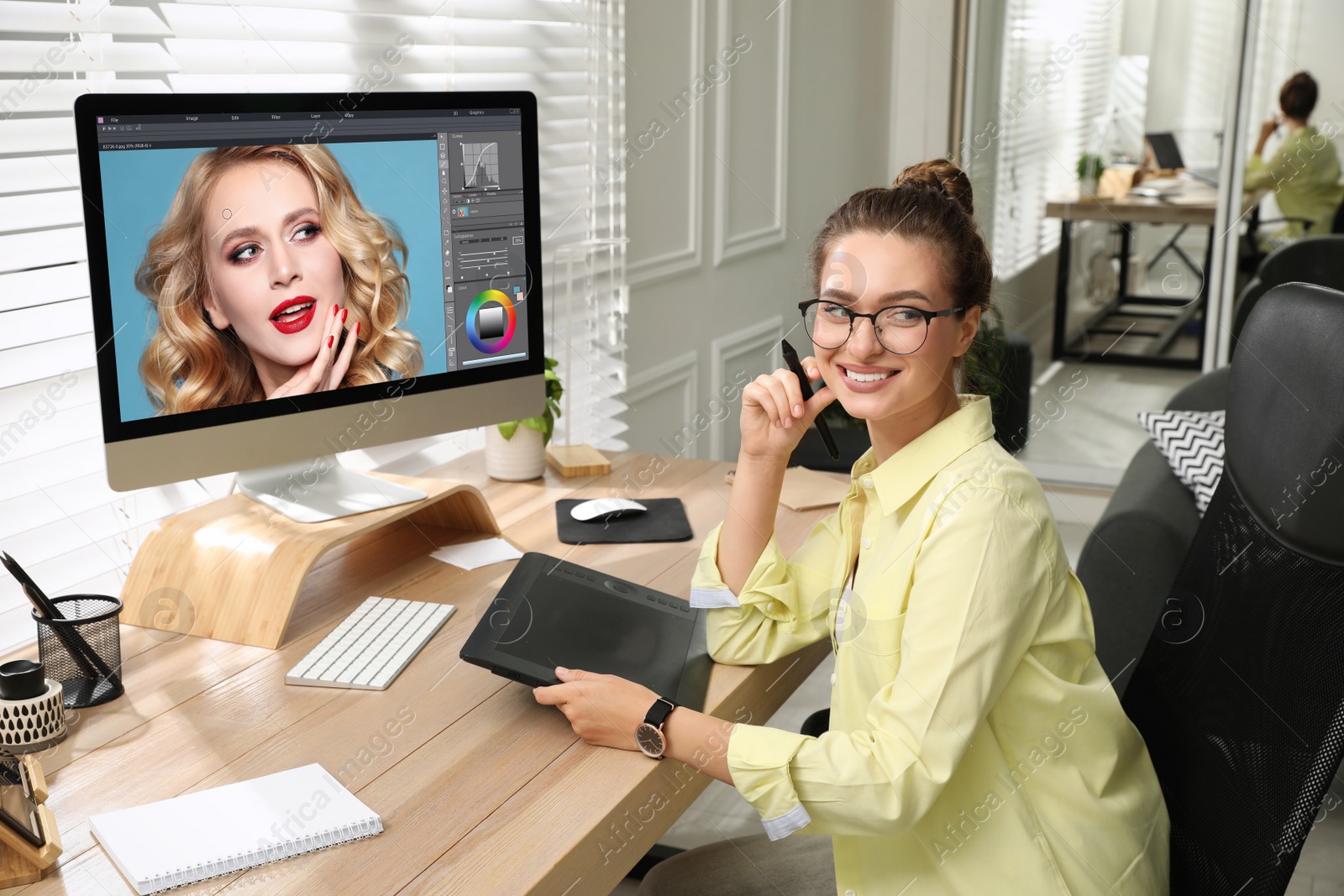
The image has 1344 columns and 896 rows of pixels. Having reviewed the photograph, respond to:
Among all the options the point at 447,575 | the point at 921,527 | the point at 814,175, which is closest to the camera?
the point at 921,527

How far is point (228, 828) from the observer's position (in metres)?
0.99

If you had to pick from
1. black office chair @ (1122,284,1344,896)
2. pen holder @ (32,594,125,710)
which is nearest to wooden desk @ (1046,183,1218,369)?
black office chair @ (1122,284,1344,896)

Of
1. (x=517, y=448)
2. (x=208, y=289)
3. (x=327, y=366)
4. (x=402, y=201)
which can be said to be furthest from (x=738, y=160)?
(x=208, y=289)

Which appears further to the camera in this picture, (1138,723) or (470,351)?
(470,351)

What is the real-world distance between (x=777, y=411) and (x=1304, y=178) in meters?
3.27

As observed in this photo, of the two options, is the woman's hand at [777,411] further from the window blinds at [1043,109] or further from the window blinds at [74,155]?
the window blinds at [1043,109]

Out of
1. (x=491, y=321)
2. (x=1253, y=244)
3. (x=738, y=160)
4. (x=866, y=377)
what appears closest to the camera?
(x=866, y=377)

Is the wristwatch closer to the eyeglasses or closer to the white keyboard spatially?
the white keyboard

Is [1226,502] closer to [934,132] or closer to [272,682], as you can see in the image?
[272,682]

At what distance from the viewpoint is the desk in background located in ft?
13.5

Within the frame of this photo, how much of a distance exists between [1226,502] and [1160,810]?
313mm

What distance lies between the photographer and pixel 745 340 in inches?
143

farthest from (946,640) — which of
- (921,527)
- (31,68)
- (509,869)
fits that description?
A: (31,68)

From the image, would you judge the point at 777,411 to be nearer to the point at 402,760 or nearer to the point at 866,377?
the point at 866,377
